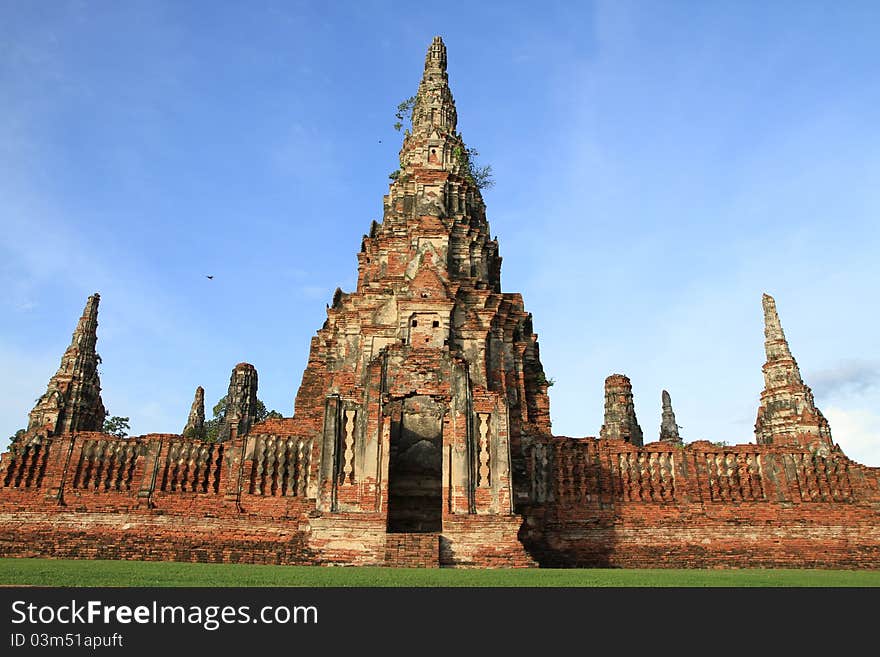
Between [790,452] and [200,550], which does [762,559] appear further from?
[200,550]

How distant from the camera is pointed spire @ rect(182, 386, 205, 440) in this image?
33.2 metres

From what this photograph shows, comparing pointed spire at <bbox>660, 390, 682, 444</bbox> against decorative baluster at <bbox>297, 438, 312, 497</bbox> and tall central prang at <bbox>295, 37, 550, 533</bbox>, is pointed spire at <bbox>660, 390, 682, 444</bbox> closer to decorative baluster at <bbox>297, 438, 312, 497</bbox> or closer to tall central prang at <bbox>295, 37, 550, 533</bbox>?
tall central prang at <bbox>295, 37, 550, 533</bbox>

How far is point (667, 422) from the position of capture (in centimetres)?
3619

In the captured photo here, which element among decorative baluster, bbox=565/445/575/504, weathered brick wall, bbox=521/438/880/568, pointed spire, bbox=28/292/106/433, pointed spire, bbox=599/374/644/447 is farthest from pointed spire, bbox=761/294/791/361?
pointed spire, bbox=28/292/106/433

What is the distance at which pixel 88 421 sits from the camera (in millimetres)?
23172

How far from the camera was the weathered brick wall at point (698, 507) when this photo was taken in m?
16.9

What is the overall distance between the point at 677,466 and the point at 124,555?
14.1 m

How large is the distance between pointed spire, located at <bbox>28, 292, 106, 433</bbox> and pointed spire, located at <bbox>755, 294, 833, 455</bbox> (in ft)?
81.8

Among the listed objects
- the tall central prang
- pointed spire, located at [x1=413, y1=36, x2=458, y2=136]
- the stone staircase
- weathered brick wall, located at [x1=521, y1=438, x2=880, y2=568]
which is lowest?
the stone staircase

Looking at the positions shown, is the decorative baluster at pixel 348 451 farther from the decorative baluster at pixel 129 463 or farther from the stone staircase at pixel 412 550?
the decorative baluster at pixel 129 463

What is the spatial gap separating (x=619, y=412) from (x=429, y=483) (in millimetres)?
12550

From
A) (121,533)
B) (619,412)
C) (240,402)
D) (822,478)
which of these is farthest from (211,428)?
(822,478)

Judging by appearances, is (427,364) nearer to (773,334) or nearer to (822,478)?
(822,478)

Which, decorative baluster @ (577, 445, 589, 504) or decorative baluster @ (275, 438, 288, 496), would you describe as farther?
decorative baluster @ (577, 445, 589, 504)
